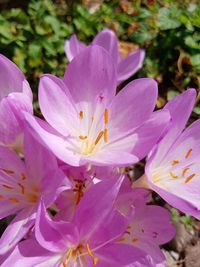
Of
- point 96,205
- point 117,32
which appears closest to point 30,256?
point 96,205

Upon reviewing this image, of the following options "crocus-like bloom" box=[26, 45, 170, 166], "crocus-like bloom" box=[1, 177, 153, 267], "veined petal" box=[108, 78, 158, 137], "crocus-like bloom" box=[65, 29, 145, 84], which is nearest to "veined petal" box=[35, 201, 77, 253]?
"crocus-like bloom" box=[1, 177, 153, 267]

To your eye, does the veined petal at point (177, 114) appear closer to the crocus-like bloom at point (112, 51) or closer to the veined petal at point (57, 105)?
the veined petal at point (57, 105)

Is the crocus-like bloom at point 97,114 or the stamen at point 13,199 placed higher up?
the crocus-like bloom at point 97,114

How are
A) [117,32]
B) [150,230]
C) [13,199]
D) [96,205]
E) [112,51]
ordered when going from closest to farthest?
[96,205], [13,199], [150,230], [112,51], [117,32]

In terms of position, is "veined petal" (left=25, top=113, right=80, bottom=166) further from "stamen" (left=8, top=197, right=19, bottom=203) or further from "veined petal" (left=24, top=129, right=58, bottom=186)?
"stamen" (left=8, top=197, right=19, bottom=203)

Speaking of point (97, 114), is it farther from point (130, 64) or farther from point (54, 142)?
point (130, 64)

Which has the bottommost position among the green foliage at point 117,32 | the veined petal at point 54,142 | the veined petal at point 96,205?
the green foliage at point 117,32

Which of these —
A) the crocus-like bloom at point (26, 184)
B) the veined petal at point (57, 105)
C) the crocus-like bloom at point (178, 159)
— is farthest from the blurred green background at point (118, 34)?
the crocus-like bloom at point (26, 184)

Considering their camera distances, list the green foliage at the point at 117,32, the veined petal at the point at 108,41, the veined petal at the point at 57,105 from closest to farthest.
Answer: the veined petal at the point at 57,105
the veined petal at the point at 108,41
the green foliage at the point at 117,32
